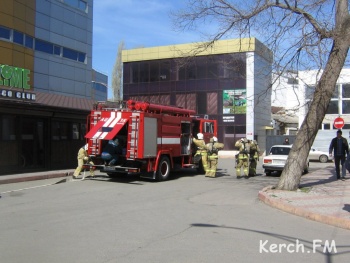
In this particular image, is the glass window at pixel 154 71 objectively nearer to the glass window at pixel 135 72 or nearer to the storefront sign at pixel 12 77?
the glass window at pixel 135 72

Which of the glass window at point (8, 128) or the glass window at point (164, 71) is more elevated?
the glass window at point (164, 71)

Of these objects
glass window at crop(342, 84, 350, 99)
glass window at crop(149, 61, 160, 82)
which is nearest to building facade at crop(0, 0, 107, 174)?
glass window at crop(342, 84, 350, 99)

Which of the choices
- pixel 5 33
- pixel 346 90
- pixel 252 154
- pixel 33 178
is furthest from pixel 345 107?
pixel 33 178

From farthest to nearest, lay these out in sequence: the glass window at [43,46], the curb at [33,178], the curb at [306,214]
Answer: the glass window at [43,46] < the curb at [33,178] < the curb at [306,214]

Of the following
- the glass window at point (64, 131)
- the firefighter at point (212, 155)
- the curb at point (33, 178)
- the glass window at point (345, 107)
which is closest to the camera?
the curb at point (33, 178)

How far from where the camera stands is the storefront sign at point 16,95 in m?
15.2

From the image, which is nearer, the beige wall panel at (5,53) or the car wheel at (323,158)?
the beige wall panel at (5,53)

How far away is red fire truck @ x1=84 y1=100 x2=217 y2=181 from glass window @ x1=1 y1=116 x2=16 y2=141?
356 centimetres

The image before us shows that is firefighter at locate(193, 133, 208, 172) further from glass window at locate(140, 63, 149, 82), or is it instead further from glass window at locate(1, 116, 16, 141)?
glass window at locate(140, 63, 149, 82)

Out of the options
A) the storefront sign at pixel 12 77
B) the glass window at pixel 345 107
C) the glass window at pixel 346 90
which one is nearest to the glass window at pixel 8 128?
the storefront sign at pixel 12 77

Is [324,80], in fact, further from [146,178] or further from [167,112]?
[146,178]

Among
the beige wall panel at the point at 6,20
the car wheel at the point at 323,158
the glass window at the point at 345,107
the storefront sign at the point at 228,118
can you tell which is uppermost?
the beige wall panel at the point at 6,20

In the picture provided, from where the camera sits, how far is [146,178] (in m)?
16.3

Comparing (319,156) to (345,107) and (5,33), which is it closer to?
(345,107)
